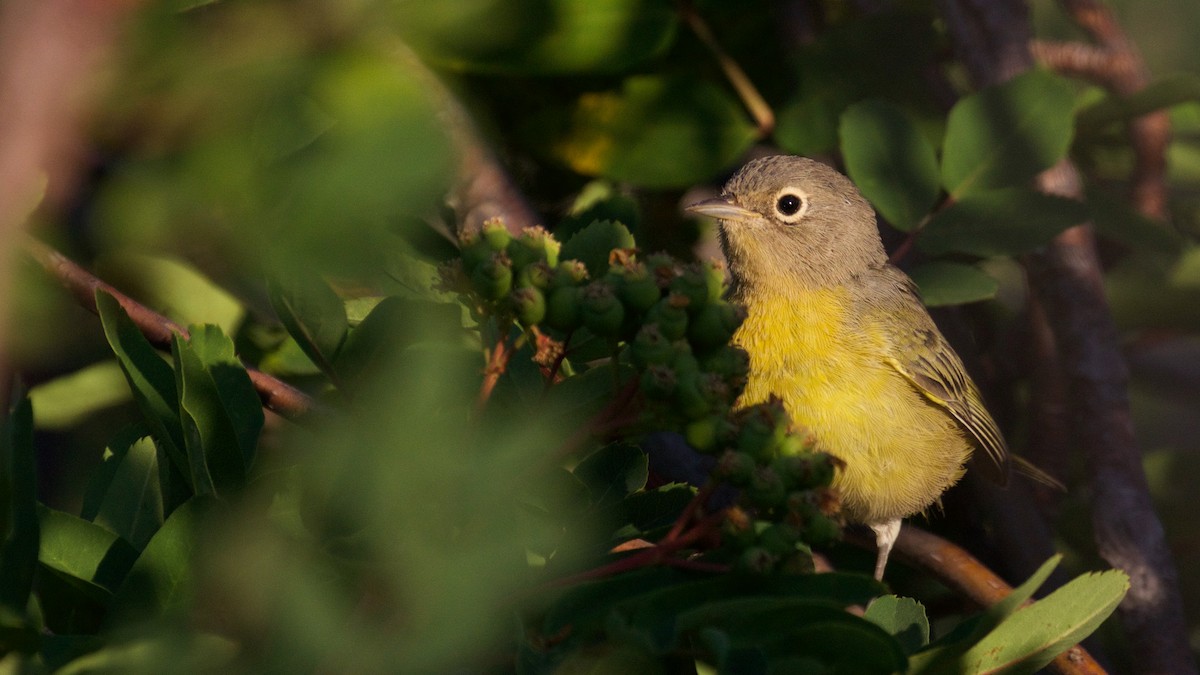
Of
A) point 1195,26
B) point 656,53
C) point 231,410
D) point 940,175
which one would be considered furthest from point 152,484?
point 1195,26

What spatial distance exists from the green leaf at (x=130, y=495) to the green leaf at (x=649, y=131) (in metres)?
1.58

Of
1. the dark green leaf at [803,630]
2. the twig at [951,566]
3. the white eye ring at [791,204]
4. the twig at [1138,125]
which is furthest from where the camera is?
the white eye ring at [791,204]

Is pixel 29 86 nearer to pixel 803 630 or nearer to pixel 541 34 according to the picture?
pixel 803 630

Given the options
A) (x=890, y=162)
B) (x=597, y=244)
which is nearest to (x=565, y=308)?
(x=597, y=244)

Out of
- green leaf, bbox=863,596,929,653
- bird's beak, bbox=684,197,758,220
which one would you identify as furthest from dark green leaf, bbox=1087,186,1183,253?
green leaf, bbox=863,596,929,653

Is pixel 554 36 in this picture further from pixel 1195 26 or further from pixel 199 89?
pixel 1195 26

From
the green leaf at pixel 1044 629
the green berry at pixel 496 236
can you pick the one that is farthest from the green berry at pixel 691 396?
the green leaf at pixel 1044 629

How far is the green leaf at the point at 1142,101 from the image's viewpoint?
3.17 meters

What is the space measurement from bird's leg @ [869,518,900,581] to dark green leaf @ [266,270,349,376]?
136cm

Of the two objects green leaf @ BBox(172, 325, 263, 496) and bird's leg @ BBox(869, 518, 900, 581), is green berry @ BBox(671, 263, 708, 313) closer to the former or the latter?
green leaf @ BBox(172, 325, 263, 496)

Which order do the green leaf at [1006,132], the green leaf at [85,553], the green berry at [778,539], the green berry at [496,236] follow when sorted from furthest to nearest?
the green leaf at [1006,132]
the green berry at [496,236]
the green leaf at [85,553]
the green berry at [778,539]

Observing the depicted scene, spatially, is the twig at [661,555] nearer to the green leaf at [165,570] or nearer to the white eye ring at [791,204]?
the green leaf at [165,570]

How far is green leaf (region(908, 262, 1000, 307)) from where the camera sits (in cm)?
255

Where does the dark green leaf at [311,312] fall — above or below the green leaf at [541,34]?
above
